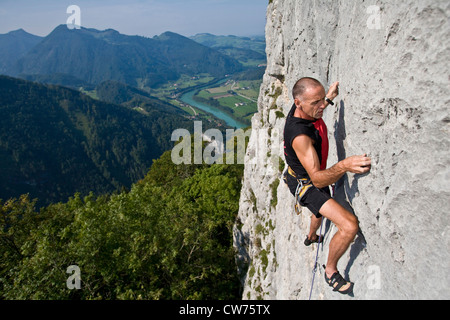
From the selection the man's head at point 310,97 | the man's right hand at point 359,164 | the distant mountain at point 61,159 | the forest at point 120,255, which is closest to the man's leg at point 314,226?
the man's right hand at point 359,164

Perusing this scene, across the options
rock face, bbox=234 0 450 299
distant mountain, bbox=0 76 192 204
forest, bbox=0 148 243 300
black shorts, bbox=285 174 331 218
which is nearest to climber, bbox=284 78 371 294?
black shorts, bbox=285 174 331 218

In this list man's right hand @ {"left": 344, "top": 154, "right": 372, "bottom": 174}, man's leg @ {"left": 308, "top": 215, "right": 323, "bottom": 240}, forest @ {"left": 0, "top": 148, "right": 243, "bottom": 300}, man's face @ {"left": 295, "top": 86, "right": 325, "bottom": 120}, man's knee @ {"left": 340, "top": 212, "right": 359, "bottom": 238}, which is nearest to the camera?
man's right hand @ {"left": 344, "top": 154, "right": 372, "bottom": 174}

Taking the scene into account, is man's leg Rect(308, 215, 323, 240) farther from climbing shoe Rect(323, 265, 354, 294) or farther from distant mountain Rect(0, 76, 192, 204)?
distant mountain Rect(0, 76, 192, 204)

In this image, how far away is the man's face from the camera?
5.04 meters

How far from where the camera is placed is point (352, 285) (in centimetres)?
541

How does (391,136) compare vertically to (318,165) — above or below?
above

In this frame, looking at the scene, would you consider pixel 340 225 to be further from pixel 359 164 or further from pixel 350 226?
pixel 359 164

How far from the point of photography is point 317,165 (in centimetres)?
489

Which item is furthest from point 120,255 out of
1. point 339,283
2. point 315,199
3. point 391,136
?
point 391,136

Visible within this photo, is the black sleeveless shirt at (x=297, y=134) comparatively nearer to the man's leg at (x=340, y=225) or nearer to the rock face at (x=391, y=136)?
the rock face at (x=391, y=136)

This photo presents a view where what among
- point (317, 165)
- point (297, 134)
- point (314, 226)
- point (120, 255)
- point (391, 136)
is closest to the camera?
point (391, 136)

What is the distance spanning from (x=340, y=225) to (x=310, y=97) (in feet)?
8.85

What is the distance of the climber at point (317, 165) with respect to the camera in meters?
4.70

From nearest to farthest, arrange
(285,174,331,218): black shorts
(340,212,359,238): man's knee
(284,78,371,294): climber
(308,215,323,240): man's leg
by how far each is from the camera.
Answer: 1. (284,78,371,294): climber
2. (340,212,359,238): man's knee
3. (285,174,331,218): black shorts
4. (308,215,323,240): man's leg
